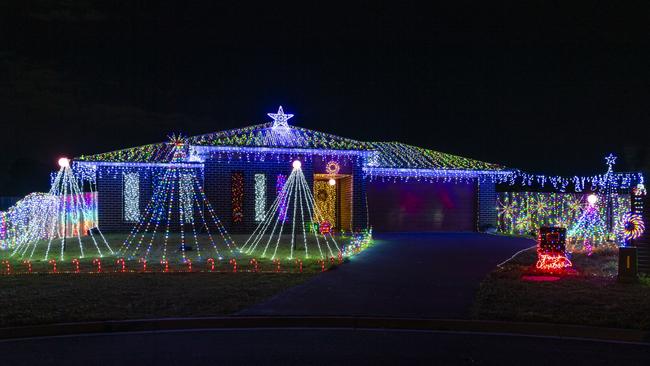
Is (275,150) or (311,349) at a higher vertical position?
(275,150)

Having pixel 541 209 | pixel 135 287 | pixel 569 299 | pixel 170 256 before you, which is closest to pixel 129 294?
pixel 135 287

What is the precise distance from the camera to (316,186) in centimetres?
2709

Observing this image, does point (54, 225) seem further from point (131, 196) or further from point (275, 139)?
point (275, 139)

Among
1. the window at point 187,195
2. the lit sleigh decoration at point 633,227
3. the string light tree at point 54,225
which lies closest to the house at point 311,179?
the window at point 187,195

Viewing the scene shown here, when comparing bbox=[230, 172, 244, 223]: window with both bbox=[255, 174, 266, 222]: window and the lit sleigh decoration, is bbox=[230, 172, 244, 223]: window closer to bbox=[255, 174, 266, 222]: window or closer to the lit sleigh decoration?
bbox=[255, 174, 266, 222]: window

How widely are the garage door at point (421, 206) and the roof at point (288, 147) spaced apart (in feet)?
3.43

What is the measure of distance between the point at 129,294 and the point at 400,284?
511cm

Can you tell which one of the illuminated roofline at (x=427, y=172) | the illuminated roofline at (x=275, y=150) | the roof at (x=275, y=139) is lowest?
the illuminated roofline at (x=427, y=172)

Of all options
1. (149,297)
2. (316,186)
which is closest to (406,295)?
(149,297)

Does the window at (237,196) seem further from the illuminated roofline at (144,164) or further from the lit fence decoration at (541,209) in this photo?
the lit fence decoration at (541,209)

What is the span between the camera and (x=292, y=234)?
18.7 meters

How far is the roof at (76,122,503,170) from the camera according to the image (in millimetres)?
23281

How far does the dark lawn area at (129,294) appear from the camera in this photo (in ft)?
28.8

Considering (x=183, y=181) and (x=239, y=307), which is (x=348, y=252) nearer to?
(x=239, y=307)
